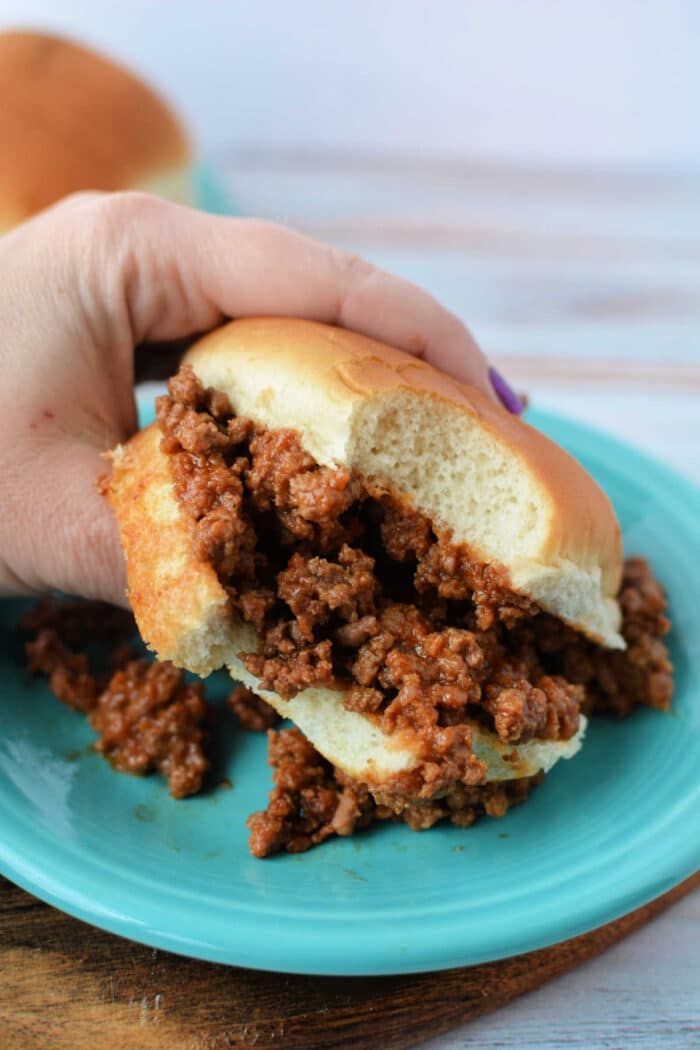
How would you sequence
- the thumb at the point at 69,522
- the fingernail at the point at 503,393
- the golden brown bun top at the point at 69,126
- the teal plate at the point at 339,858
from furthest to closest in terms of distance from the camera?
the golden brown bun top at the point at 69,126
the fingernail at the point at 503,393
the thumb at the point at 69,522
the teal plate at the point at 339,858

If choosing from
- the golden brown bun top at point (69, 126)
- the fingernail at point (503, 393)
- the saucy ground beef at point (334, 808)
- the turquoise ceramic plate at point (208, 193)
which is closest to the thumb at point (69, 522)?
the saucy ground beef at point (334, 808)

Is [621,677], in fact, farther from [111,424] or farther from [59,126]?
[59,126]

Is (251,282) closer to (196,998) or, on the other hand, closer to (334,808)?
(334,808)

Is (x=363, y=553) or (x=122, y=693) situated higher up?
(x=363, y=553)

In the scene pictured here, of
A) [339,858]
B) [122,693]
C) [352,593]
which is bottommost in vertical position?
[122,693]

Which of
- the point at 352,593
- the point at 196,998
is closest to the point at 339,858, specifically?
the point at 196,998

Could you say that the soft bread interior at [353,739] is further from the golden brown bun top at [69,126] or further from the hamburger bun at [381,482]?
the golden brown bun top at [69,126]

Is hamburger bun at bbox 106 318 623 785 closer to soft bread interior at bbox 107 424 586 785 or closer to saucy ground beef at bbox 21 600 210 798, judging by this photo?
soft bread interior at bbox 107 424 586 785

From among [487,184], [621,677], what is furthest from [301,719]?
[487,184]
